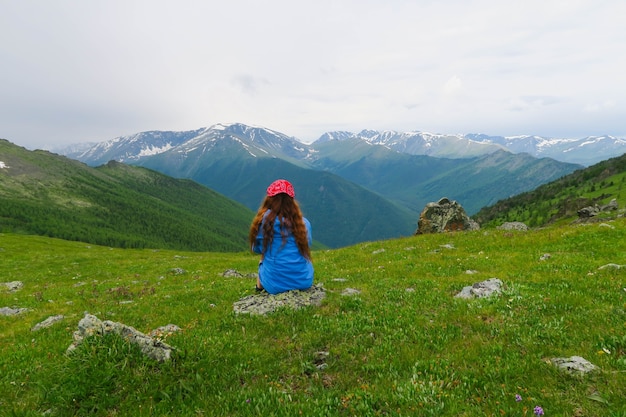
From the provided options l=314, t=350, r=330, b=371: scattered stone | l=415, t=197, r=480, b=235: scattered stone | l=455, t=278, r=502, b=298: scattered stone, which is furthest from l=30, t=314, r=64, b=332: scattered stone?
l=415, t=197, r=480, b=235: scattered stone

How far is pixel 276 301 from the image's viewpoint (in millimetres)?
11648

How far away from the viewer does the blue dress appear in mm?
11227

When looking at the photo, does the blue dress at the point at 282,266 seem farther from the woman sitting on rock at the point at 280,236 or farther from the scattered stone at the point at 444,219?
the scattered stone at the point at 444,219

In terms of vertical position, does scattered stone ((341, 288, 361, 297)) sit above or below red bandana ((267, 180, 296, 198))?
below

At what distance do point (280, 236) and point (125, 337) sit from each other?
17.0 feet

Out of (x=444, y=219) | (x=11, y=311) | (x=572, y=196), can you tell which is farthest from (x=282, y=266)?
(x=572, y=196)

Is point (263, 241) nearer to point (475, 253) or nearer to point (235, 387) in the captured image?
point (235, 387)

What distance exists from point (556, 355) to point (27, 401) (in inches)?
429

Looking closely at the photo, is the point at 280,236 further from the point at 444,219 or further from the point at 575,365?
the point at 444,219

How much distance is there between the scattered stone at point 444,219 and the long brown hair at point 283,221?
35398 millimetres

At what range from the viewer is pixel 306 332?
31.2ft

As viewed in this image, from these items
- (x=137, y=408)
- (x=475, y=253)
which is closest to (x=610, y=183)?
(x=475, y=253)

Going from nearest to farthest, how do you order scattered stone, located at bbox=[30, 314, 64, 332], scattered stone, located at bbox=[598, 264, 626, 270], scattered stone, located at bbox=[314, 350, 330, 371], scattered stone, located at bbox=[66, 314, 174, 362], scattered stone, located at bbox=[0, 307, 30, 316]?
scattered stone, located at bbox=[66, 314, 174, 362] → scattered stone, located at bbox=[314, 350, 330, 371] → scattered stone, located at bbox=[30, 314, 64, 332] → scattered stone, located at bbox=[598, 264, 626, 270] → scattered stone, located at bbox=[0, 307, 30, 316]

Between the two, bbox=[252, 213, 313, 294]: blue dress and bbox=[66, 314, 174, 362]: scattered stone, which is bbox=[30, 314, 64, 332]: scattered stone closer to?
bbox=[66, 314, 174, 362]: scattered stone
